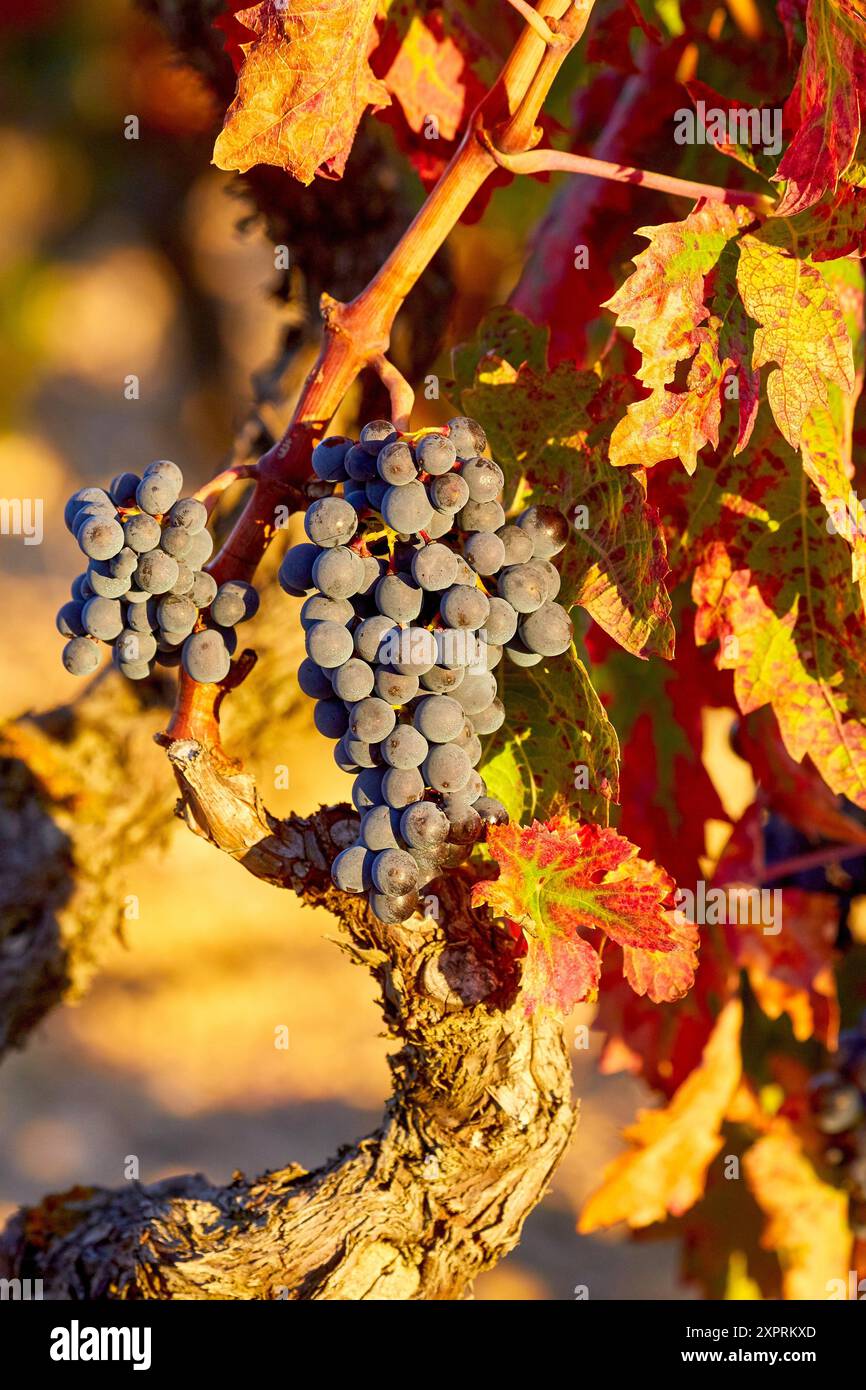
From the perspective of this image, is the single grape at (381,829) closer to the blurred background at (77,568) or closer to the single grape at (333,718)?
the single grape at (333,718)

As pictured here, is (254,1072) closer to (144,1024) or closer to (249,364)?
(144,1024)

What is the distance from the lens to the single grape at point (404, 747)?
49 centimetres

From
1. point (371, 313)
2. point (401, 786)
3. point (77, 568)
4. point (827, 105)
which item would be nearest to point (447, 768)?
point (401, 786)

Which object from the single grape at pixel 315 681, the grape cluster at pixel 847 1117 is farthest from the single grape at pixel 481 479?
the grape cluster at pixel 847 1117

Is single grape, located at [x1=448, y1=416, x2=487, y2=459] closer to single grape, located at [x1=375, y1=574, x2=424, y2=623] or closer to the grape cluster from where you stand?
single grape, located at [x1=375, y1=574, x2=424, y2=623]

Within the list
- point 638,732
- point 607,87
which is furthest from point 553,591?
point 607,87

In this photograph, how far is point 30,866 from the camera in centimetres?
100

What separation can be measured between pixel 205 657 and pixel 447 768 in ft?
0.42

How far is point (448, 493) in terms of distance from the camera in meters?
0.48

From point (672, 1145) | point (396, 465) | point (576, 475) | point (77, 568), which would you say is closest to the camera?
point (396, 465)

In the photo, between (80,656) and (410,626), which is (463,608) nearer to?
(410,626)

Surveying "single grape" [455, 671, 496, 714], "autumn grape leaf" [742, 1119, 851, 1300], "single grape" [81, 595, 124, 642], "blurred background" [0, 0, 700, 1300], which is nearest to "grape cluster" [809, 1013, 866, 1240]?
A: "autumn grape leaf" [742, 1119, 851, 1300]
